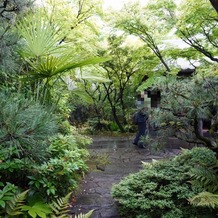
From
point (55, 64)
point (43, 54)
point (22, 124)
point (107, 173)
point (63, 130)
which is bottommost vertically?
point (107, 173)

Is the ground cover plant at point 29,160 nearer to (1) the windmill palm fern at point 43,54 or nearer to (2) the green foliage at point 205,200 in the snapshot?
(1) the windmill palm fern at point 43,54

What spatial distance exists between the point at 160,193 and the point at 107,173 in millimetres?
2089

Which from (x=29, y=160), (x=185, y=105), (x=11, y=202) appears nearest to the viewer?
(x=11, y=202)

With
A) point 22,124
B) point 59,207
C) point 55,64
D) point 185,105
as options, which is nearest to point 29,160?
point 59,207

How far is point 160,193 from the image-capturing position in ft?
10.9

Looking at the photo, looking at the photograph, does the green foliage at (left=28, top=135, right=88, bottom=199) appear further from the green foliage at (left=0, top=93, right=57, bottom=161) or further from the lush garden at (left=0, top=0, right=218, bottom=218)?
the green foliage at (left=0, top=93, right=57, bottom=161)

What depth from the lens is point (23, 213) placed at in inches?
100

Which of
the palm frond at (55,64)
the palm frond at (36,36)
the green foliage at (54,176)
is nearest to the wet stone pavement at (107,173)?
the green foliage at (54,176)

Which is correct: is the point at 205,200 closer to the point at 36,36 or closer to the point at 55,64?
the point at 55,64

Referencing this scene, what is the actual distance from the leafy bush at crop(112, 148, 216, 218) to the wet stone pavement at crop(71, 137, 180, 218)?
292 mm

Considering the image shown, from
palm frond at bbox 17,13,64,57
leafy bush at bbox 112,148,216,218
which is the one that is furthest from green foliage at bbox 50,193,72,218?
palm frond at bbox 17,13,64,57

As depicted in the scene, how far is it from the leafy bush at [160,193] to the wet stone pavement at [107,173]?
0.29 metres

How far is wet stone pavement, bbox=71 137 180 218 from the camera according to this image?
3.59m

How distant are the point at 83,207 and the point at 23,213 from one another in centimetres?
122
